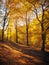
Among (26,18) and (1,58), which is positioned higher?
(26,18)

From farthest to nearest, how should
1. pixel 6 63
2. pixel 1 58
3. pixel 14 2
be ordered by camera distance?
pixel 14 2 < pixel 1 58 < pixel 6 63

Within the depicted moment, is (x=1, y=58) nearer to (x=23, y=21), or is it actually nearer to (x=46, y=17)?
(x=46, y=17)

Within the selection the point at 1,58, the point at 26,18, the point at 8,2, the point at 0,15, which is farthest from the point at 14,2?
the point at 1,58

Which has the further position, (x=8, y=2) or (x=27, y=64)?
(x=8, y=2)

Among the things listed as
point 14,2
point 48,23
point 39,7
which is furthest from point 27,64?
point 14,2

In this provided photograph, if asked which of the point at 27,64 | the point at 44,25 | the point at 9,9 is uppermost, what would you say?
the point at 9,9

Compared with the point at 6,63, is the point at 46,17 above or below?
above

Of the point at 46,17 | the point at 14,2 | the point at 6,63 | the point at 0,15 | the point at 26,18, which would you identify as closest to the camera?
the point at 6,63

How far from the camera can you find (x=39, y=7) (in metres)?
27.1

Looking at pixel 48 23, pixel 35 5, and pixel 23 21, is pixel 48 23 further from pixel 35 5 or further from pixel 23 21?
pixel 23 21

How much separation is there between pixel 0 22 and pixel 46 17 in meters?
12.5

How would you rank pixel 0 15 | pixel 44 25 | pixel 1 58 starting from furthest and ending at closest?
pixel 0 15 → pixel 44 25 → pixel 1 58

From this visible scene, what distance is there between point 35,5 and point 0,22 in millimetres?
10693

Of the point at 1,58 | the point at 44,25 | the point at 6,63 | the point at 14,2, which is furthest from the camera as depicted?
the point at 14,2
